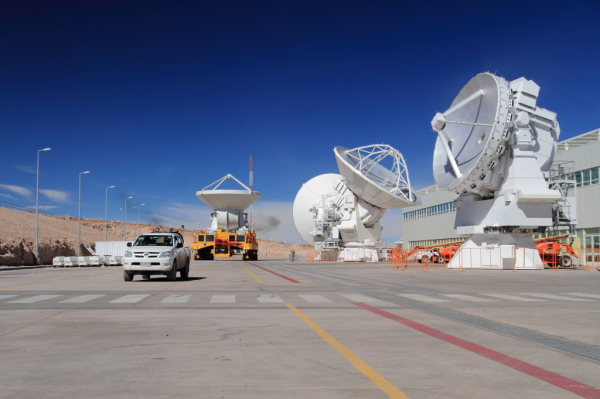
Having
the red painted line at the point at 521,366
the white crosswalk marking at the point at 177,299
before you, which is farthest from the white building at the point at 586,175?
the red painted line at the point at 521,366

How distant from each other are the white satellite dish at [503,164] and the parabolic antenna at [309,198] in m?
31.7

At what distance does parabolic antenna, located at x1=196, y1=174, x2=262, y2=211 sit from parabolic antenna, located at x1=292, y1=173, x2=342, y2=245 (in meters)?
7.36

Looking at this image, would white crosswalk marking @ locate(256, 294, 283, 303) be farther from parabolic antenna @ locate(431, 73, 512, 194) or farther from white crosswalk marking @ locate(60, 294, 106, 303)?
parabolic antenna @ locate(431, 73, 512, 194)

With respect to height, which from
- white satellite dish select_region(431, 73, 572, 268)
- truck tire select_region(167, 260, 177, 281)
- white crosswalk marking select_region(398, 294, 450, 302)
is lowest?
white crosswalk marking select_region(398, 294, 450, 302)

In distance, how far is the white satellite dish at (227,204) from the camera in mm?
61781

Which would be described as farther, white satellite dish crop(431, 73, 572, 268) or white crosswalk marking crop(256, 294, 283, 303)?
white satellite dish crop(431, 73, 572, 268)

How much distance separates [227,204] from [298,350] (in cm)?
5752

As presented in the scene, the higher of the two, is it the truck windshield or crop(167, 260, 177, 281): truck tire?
the truck windshield

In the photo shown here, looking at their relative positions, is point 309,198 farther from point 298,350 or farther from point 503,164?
point 298,350

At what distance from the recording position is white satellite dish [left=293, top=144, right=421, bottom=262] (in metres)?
48.0

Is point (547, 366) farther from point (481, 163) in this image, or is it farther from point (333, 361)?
point (481, 163)

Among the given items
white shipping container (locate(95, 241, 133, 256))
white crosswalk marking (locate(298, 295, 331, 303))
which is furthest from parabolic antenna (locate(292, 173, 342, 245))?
white crosswalk marking (locate(298, 295, 331, 303))

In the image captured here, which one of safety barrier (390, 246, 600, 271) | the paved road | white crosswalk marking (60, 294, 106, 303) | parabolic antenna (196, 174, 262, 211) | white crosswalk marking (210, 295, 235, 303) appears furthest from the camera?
parabolic antenna (196, 174, 262, 211)

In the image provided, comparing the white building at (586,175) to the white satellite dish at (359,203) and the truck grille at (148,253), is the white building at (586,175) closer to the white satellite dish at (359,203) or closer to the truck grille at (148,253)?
the white satellite dish at (359,203)
